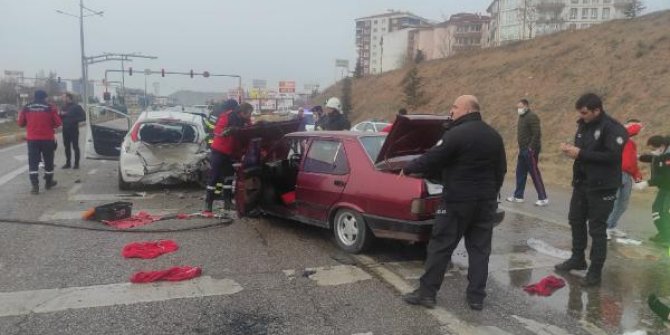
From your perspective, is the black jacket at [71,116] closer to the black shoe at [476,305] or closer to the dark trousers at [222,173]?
the dark trousers at [222,173]

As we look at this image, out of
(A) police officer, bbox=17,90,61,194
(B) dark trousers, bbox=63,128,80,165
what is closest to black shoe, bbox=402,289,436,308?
(A) police officer, bbox=17,90,61,194

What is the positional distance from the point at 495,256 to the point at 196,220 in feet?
13.2

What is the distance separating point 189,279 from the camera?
5.01 meters

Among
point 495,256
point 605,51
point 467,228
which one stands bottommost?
point 495,256

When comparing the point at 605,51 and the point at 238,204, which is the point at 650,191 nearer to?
the point at 238,204

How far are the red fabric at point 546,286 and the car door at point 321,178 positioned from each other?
217 cm

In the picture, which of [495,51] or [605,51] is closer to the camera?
[605,51]

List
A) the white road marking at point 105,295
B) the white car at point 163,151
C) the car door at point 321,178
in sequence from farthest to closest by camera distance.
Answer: the white car at point 163,151, the car door at point 321,178, the white road marking at point 105,295

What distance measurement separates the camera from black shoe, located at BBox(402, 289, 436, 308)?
175 inches

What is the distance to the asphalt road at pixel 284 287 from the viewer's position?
160 inches

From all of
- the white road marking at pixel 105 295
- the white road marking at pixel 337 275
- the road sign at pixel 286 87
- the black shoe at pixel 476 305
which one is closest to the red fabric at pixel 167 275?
the white road marking at pixel 105 295

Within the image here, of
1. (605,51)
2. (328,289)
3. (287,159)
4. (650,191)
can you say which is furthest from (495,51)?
(328,289)

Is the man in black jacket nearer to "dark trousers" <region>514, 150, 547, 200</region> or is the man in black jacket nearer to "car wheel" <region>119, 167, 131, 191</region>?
"car wheel" <region>119, 167, 131, 191</region>

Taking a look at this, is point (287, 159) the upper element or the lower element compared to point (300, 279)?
upper
